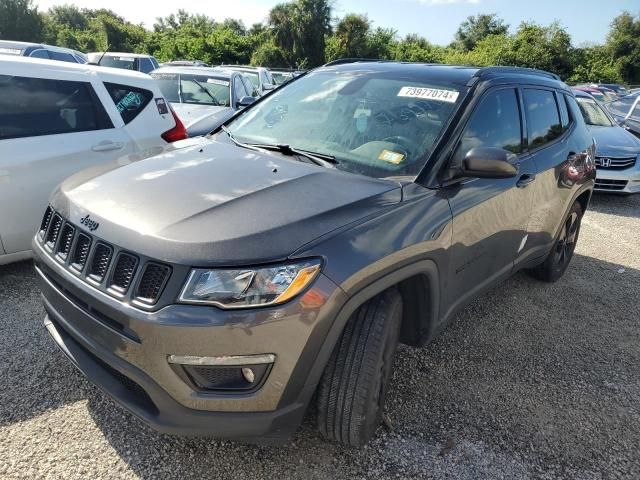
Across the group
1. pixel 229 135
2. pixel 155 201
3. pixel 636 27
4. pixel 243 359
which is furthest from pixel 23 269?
pixel 636 27

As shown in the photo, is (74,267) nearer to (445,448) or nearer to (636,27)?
(445,448)

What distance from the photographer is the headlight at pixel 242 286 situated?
174cm

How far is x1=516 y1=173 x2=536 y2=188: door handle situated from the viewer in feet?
10.4

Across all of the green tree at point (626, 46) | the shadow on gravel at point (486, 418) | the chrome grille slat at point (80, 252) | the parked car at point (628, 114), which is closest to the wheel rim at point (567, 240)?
the shadow on gravel at point (486, 418)

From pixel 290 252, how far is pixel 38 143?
116 inches

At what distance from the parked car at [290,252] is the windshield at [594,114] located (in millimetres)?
6815

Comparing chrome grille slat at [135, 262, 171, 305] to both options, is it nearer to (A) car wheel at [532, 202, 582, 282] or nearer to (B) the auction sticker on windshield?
(B) the auction sticker on windshield

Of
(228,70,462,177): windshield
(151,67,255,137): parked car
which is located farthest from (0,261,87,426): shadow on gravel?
(151,67,255,137): parked car

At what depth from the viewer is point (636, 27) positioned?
49.0 meters

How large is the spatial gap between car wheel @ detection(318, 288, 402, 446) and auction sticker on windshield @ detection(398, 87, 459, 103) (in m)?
1.25

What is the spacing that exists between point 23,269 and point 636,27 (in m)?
60.8

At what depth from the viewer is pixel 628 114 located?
1109 centimetres

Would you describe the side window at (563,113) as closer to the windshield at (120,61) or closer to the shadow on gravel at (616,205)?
the shadow on gravel at (616,205)

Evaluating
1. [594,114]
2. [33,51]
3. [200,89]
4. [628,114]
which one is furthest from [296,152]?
[33,51]
